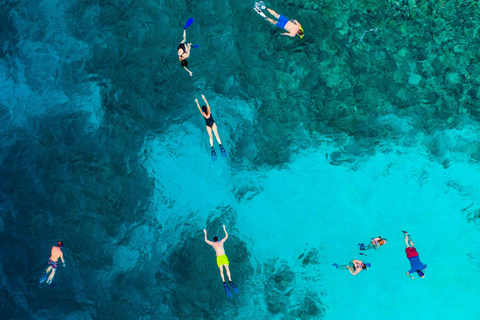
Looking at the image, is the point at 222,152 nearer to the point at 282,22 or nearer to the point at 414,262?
the point at 282,22

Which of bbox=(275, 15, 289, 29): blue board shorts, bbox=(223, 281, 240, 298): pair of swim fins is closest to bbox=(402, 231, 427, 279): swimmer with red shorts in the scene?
bbox=(223, 281, 240, 298): pair of swim fins

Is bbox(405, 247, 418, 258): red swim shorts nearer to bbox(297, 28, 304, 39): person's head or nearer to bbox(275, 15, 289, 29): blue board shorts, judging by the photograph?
bbox(297, 28, 304, 39): person's head

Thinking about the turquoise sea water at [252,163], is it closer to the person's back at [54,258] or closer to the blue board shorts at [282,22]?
the person's back at [54,258]

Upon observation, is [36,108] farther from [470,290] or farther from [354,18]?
[470,290]

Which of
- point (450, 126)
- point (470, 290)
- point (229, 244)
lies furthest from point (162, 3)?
point (470, 290)

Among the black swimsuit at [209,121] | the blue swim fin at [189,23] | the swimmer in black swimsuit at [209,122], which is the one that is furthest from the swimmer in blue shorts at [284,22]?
the black swimsuit at [209,121]
